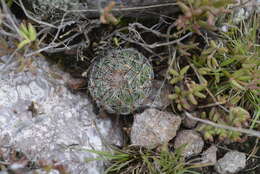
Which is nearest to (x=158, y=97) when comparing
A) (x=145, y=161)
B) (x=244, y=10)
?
(x=145, y=161)

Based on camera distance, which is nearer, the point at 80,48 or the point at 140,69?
the point at 140,69

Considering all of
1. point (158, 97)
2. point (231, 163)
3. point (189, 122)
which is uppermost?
point (158, 97)

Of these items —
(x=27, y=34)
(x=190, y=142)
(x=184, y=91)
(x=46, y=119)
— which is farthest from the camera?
(x=190, y=142)

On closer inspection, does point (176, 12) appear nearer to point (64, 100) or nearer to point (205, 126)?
point (205, 126)

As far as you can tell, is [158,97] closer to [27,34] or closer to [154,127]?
[154,127]

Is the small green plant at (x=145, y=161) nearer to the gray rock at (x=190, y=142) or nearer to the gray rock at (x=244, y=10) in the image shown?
the gray rock at (x=190, y=142)

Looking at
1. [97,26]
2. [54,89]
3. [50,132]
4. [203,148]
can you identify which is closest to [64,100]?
[54,89]

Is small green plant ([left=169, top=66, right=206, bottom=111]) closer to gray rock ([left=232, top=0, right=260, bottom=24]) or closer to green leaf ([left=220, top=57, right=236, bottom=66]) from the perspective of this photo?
green leaf ([left=220, top=57, right=236, bottom=66])
